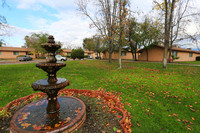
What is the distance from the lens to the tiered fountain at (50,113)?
2564 millimetres

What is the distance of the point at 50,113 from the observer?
3195mm

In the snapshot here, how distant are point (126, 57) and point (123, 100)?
3564 centimetres

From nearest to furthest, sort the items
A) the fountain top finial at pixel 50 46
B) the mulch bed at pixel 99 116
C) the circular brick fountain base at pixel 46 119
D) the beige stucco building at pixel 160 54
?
the circular brick fountain base at pixel 46 119
the mulch bed at pixel 99 116
the fountain top finial at pixel 50 46
the beige stucco building at pixel 160 54

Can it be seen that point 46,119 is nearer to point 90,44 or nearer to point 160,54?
point 160,54

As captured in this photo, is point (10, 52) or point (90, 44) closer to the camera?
point (10, 52)

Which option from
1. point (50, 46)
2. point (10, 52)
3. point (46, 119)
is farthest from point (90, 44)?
point (46, 119)

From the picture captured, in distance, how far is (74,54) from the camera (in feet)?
102

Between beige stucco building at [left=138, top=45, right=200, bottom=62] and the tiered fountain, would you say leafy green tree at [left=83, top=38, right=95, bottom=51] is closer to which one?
beige stucco building at [left=138, top=45, right=200, bottom=62]

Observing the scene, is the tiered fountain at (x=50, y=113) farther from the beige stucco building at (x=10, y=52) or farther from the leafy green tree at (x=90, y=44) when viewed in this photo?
the beige stucco building at (x=10, y=52)

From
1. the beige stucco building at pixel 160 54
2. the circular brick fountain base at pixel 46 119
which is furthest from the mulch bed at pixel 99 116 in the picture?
the beige stucco building at pixel 160 54

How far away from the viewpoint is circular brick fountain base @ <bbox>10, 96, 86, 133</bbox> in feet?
8.24

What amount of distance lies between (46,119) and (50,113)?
25cm

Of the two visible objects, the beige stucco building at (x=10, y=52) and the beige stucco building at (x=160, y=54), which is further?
the beige stucco building at (x=10, y=52)

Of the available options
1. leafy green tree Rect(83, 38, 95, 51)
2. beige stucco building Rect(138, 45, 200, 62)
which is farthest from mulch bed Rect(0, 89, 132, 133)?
leafy green tree Rect(83, 38, 95, 51)
